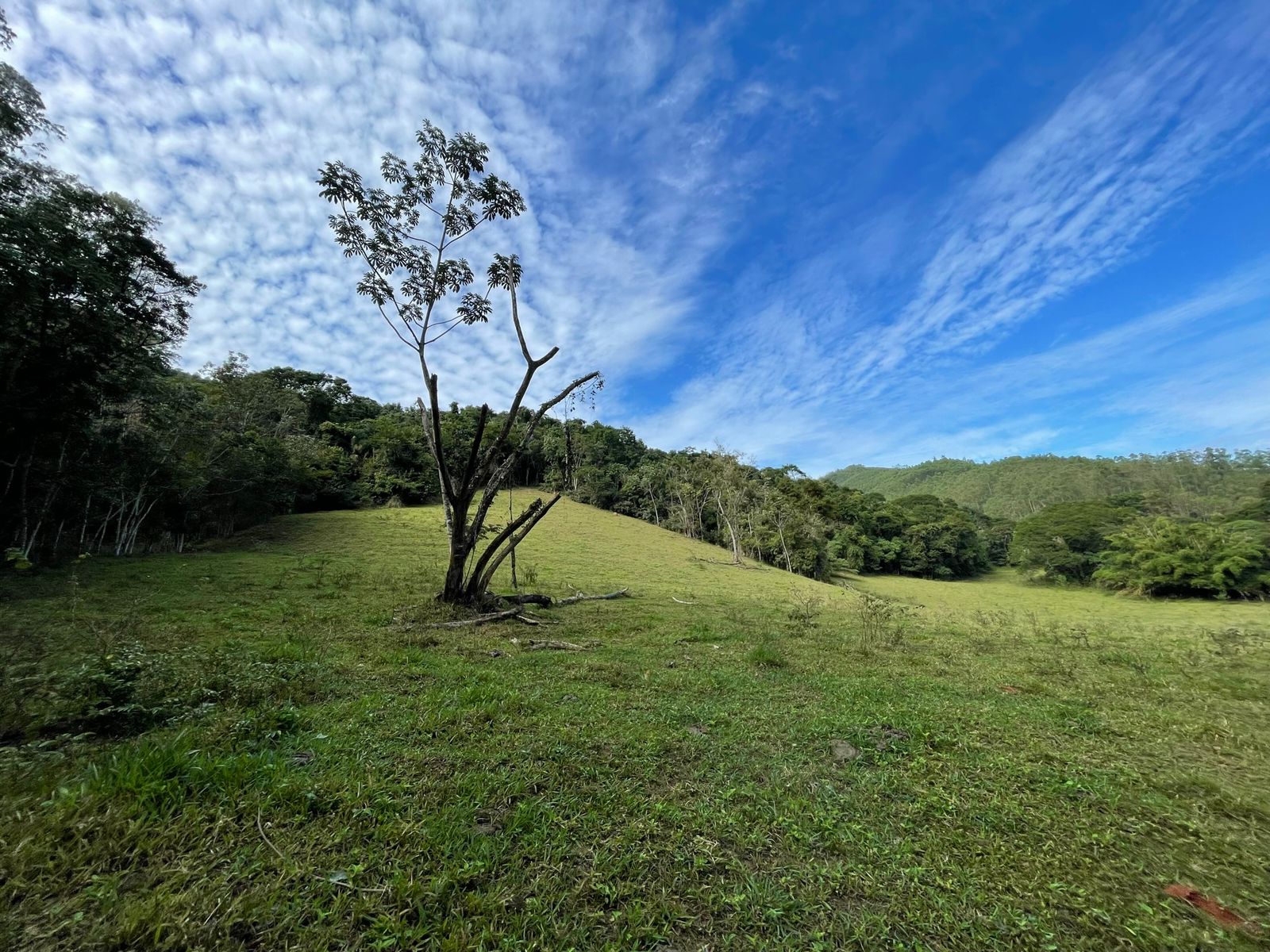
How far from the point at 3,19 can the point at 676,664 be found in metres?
18.5

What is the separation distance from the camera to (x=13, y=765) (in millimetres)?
3221

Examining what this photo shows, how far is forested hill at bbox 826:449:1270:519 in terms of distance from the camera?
66688 mm

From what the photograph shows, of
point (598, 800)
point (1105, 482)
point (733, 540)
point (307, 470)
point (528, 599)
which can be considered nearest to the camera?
point (598, 800)

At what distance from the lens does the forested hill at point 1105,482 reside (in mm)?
66688

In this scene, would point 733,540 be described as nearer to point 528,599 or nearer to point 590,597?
point 590,597

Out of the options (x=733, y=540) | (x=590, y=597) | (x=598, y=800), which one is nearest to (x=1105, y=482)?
(x=733, y=540)

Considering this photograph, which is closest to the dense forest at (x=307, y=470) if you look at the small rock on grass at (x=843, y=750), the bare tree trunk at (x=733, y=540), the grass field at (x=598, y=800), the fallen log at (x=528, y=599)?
the bare tree trunk at (x=733, y=540)

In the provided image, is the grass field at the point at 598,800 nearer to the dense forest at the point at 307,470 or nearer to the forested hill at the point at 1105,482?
the dense forest at the point at 307,470

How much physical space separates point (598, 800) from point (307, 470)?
42308 millimetres

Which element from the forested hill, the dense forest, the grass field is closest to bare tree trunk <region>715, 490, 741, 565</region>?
the dense forest

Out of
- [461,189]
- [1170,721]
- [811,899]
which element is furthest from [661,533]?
[811,899]

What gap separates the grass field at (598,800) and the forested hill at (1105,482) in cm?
7853

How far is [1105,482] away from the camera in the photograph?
88062 millimetres

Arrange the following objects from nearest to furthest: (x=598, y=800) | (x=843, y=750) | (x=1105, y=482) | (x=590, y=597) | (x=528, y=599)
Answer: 1. (x=598, y=800)
2. (x=843, y=750)
3. (x=528, y=599)
4. (x=590, y=597)
5. (x=1105, y=482)
